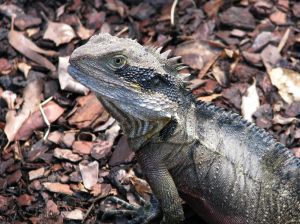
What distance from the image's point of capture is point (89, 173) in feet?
18.3

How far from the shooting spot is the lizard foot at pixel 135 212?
17.3 ft

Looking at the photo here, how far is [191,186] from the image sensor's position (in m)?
4.86

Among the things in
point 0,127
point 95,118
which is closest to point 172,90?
point 95,118

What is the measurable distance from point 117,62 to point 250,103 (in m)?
2.01

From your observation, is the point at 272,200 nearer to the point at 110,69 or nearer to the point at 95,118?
the point at 110,69

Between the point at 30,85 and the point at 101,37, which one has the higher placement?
the point at 101,37

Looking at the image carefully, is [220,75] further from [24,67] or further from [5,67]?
[5,67]

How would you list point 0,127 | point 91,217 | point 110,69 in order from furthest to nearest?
1. point 0,127
2. point 91,217
3. point 110,69

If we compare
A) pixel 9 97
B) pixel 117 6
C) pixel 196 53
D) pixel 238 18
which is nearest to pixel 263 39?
pixel 238 18

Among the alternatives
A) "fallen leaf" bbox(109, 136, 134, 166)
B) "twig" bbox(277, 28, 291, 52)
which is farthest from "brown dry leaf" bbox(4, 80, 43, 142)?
"twig" bbox(277, 28, 291, 52)

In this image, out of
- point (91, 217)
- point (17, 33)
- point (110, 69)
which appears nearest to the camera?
point (110, 69)

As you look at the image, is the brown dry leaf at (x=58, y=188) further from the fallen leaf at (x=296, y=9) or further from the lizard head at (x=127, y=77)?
the fallen leaf at (x=296, y=9)

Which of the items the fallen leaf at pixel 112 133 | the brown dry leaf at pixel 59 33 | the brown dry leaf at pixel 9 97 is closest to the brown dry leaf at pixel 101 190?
the fallen leaf at pixel 112 133

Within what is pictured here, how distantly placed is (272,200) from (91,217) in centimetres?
162
